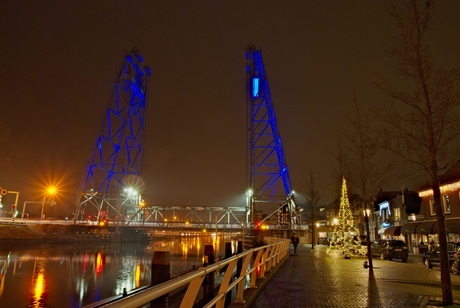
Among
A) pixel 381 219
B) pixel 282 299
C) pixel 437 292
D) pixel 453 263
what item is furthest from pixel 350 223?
pixel 381 219

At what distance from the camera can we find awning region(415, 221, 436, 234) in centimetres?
3110

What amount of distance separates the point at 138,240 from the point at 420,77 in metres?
79.4

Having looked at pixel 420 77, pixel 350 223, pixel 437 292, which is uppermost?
pixel 420 77

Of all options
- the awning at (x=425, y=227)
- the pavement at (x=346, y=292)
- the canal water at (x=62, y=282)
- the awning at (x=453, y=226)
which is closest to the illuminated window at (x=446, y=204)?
the awning at (x=453, y=226)

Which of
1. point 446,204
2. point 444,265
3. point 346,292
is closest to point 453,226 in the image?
point 446,204

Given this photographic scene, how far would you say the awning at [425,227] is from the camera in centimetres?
3110

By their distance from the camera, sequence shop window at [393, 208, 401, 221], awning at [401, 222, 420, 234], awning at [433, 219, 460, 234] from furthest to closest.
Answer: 1. shop window at [393, 208, 401, 221]
2. awning at [401, 222, 420, 234]
3. awning at [433, 219, 460, 234]

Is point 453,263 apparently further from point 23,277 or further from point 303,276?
point 23,277

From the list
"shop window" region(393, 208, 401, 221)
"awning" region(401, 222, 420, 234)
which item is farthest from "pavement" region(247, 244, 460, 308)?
"shop window" region(393, 208, 401, 221)

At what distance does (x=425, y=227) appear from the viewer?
32.1 metres

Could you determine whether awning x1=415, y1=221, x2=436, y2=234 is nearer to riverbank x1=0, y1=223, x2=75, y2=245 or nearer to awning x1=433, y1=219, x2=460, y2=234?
awning x1=433, y1=219, x2=460, y2=234

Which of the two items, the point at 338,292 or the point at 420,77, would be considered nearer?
the point at 420,77

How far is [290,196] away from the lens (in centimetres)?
5956

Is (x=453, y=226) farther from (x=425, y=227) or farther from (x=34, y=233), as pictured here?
(x=34, y=233)
